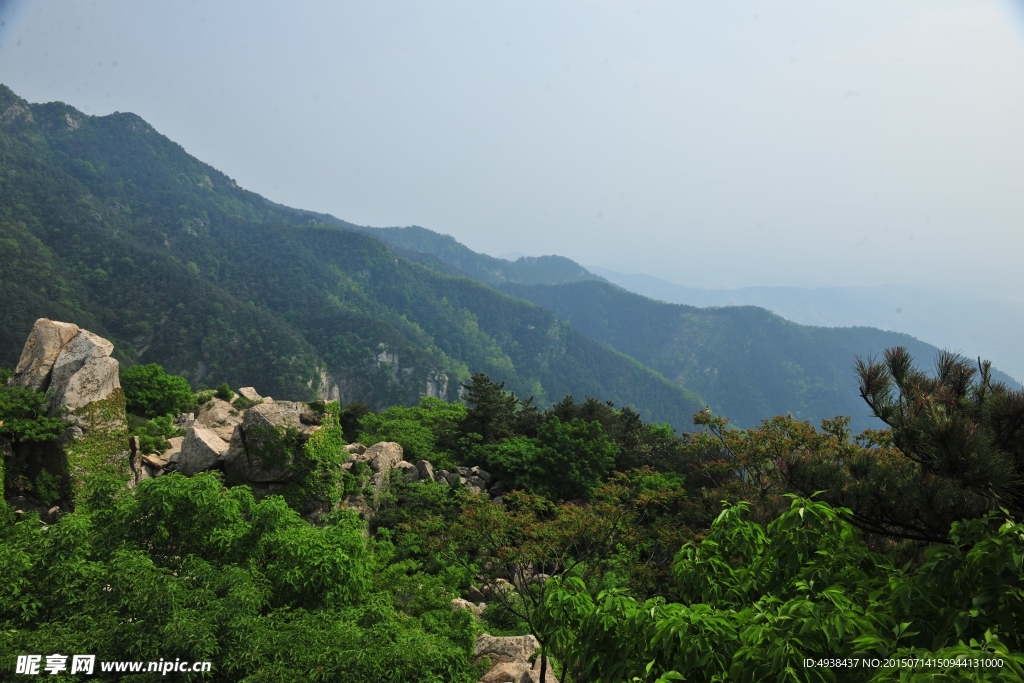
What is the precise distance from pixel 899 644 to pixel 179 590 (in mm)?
6793

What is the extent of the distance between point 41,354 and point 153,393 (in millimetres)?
7131

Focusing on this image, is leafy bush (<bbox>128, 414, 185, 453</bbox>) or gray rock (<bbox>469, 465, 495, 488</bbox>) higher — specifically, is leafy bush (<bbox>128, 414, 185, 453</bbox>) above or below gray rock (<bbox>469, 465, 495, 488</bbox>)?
above

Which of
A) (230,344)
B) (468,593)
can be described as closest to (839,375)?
(230,344)

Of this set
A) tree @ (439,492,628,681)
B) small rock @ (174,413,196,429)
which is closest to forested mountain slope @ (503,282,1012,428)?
small rock @ (174,413,196,429)

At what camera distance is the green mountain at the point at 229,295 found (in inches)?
3275

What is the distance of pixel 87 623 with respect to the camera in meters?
5.92

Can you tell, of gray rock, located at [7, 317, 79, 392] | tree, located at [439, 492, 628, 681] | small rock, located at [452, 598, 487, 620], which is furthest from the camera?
gray rock, located at [7, 317, 79, 392]

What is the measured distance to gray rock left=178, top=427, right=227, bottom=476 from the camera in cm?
1520

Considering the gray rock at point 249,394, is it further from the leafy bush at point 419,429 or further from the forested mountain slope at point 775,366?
the forested mountain slope at point 775,366

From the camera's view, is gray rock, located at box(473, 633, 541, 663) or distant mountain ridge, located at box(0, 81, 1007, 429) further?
distant mountain ridge, located at box(0, 81, 1007, 429)

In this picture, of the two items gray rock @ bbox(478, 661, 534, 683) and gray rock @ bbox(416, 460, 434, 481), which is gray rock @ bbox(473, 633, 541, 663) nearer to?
gray rock @ bbox(478, 661, 534, 683)

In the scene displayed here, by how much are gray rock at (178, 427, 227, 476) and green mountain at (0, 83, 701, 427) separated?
53343 mm

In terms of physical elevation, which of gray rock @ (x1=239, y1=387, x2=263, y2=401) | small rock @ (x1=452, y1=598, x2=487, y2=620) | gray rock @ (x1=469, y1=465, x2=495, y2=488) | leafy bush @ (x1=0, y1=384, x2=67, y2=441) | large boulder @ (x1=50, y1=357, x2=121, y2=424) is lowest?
small rock @ (x1=452, y1=598, x2=487, y2=620)

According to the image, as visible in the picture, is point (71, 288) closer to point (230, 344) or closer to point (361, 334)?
point (230, 344)
